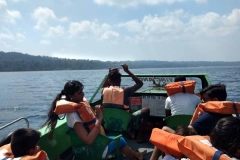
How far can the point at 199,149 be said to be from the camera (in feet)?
6.36

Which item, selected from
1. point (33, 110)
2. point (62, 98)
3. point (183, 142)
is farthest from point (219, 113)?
point (33, 110)

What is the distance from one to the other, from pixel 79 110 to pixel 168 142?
1.07 m

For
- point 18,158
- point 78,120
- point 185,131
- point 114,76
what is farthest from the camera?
point 114,76

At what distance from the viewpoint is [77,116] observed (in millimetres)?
2975

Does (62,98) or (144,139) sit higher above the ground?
(62,98)

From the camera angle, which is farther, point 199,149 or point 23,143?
point 23,143

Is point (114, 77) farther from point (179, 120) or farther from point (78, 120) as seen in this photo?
point (78, 120)

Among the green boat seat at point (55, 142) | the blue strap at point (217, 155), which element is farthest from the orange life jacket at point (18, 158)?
the blue strap at point (217, 155)

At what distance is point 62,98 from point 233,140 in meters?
2.07

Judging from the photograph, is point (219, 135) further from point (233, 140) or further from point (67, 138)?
point (67, 138)

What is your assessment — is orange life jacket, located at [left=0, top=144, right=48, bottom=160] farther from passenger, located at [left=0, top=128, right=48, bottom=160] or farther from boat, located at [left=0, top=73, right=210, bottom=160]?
boat, located at [left=0, top=73, right=210, bottom=160]

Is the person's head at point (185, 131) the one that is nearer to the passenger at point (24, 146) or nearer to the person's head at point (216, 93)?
the person's head at point (216, 93)

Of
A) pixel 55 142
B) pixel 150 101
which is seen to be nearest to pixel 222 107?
pixel 55 142

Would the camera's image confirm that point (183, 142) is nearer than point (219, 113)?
Yes
